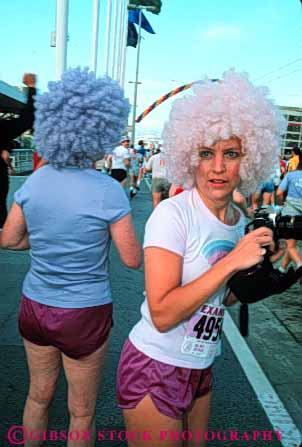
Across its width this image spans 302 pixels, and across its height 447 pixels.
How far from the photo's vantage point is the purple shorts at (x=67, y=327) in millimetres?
2121

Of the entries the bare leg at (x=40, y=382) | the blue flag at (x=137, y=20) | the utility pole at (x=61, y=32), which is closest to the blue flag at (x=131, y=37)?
the blue flag at (x=137, y=20)

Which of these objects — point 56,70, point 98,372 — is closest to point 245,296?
point 98,372

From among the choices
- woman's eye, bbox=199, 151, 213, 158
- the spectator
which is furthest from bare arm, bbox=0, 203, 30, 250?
the spectator

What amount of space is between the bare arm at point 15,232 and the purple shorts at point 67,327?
0.98 feet

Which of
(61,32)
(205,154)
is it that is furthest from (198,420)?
(61,32)

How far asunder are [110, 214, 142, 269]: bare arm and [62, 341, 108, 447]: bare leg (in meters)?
0.41

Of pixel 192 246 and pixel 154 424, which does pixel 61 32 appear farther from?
pixel 154 424

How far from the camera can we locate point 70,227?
208 centimetres

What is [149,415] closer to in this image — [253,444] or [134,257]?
[134,257]

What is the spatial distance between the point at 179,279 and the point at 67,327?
0.72 metres

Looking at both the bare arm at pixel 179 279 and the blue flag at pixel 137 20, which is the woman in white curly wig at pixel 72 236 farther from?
the blue flag at pixel 137 20

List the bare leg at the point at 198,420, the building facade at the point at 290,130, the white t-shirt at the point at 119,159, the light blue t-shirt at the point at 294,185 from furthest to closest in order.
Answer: the white t-shirt at the point at 119,159 → the light blue t-shirt at the point at 294,185 → the building facade at the point at 290,130 → the bare leg at the point at 198,420

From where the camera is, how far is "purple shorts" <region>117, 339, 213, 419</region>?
169 centimetres

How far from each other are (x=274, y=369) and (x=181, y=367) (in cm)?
238
